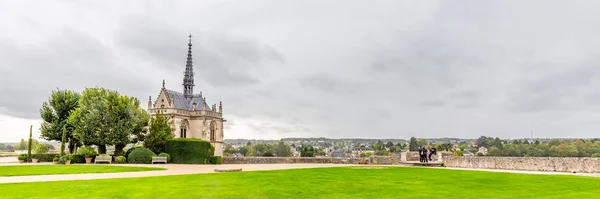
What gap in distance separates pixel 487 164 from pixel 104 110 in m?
31.4

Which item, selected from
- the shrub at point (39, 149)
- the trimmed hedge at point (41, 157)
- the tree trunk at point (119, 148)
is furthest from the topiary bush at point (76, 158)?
the shrub at point (39, 149)

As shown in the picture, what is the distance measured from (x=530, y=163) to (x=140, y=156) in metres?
28.5

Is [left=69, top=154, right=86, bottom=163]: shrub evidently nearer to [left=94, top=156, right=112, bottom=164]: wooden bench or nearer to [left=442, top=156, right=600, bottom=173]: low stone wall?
[left=94, top=156, right=112, bottom=164]: wooden bench

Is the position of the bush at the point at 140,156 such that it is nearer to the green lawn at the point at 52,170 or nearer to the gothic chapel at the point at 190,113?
the green lawn at the point at 52,170

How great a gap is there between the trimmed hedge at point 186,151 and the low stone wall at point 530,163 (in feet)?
67.3

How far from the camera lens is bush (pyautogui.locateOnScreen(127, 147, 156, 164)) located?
33875 millimetres

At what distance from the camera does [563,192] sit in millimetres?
12039

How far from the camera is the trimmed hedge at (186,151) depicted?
36.8m

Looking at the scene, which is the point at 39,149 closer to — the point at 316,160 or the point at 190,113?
the point at 316,160

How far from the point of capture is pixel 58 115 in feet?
138

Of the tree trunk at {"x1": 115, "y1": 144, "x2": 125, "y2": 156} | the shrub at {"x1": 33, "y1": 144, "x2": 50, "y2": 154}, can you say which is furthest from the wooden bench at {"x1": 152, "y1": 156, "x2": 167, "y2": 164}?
the shrub at {"x1": 33, "y1": 144, "x2": 50, "y2": 154}

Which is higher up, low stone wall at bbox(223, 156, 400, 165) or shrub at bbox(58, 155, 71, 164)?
shrub at bbox(58, 155, 71, 164)

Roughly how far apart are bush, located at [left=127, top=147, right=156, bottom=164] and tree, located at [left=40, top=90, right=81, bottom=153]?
36.8ft

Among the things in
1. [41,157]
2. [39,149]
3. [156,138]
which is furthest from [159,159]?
[39,149]
